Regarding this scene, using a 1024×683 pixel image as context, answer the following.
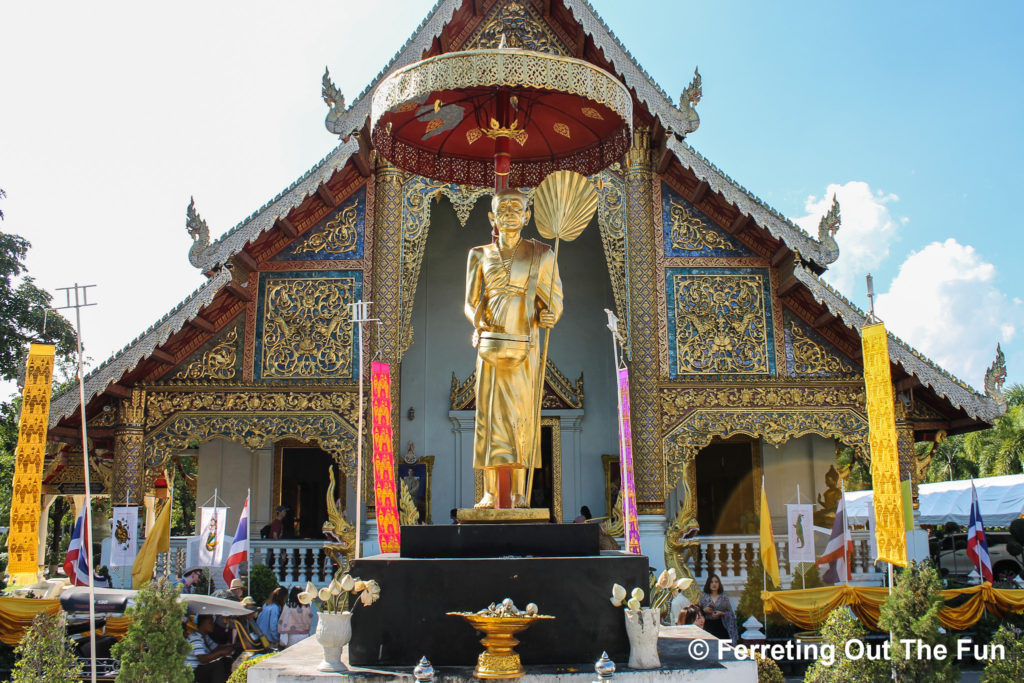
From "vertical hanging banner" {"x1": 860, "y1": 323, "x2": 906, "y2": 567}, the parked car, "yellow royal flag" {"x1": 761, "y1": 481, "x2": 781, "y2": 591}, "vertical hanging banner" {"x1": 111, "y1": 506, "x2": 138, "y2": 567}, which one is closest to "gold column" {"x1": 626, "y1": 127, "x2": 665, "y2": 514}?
"yellow royal flag" {"x1": 761, "y1": 481, "x2": 781, "y2": 591}

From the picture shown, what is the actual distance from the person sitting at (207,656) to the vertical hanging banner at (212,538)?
159 cm

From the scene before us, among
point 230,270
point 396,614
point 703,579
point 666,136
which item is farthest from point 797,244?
point 396,614

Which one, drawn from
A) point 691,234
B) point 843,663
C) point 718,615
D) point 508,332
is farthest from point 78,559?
point 691,234

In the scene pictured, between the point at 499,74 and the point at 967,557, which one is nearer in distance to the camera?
the point at 499,74

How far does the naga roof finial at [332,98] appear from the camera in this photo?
32.7 ft

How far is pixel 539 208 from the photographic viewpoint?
213 inches

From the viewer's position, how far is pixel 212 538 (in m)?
8.55

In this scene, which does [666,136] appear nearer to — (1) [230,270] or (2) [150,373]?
(1) [230,270]

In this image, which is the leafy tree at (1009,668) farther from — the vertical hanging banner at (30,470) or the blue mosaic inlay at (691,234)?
the vertical hanging banner at (30,470)

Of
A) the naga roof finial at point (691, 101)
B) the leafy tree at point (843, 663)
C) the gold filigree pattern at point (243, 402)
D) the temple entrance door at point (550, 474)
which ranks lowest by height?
the leafy tree at point (843, 663)

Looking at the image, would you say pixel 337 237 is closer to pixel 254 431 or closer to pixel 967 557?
pixel 254 431

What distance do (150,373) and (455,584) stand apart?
6.71 metres

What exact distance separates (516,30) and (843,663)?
806 centimetres

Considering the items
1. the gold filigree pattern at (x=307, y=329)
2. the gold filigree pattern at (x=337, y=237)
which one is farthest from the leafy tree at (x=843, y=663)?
the gold filigree pattern at (x=337, y=237)
